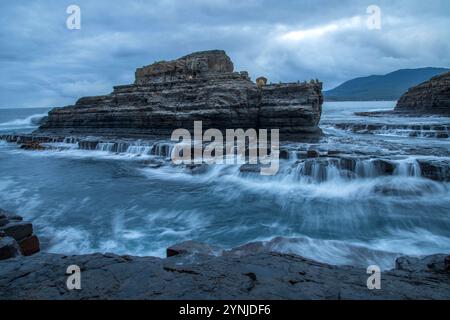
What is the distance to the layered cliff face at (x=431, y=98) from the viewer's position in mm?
45688

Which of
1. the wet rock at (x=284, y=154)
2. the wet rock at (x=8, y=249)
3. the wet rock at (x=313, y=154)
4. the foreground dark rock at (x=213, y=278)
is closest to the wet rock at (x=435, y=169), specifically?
the wet rock at (x=313, y=154)

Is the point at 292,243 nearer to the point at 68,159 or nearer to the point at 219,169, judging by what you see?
the point at 219,169

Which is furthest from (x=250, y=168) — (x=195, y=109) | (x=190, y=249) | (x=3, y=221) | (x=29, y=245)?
(x=195, y=109)

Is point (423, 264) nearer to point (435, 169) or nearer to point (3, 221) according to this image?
point (3, 221)

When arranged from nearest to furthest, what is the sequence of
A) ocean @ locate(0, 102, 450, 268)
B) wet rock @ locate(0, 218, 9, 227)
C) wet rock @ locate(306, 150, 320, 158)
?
wet rock @ locate(0, 218, 9, 227) < ocean @ locate(0, 102, 450, 268) < wet rock @ locate(306, 150, 320, 158)

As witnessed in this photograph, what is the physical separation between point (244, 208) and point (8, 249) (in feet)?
23.6

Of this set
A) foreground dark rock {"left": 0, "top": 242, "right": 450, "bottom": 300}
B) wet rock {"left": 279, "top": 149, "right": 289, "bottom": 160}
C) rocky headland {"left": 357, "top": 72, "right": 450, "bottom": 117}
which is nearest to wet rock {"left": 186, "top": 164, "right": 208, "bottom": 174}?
wet rock {"left": 279, "top": 149, "right": 289, "bottom": 160}

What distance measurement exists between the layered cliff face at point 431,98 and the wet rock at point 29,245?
50724 millimetres

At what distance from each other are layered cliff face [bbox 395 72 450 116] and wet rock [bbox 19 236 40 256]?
166ft

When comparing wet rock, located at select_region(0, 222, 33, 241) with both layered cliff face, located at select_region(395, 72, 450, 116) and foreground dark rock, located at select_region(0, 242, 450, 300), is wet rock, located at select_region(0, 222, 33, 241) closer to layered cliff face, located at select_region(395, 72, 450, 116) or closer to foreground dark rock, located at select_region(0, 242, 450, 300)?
foreground dark rock, located at select_region(0, 242, 450, 300)

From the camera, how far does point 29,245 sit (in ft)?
22.6

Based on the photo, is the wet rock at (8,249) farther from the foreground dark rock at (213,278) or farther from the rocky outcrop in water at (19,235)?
the foreground dark rock at (213,278)

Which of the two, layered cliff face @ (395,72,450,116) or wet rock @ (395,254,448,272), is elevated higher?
layered cliff face @ (395,72,450,116)

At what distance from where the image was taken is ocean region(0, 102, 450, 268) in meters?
7.99
